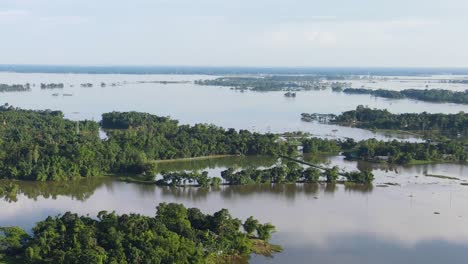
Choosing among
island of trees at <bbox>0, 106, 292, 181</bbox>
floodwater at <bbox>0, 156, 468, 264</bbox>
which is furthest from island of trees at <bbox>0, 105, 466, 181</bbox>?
floodwater at <bbox>0, 156, 468, 264</bbox>

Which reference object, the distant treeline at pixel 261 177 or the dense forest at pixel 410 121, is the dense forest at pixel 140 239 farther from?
the dense forest at pixel 410 121

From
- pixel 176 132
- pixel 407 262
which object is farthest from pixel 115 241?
pixel 176 132

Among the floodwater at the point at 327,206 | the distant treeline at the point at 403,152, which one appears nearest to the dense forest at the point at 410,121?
the distant treeline at the point at 403,152

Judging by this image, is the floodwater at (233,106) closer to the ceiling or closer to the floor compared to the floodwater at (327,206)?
closer to the ceiling

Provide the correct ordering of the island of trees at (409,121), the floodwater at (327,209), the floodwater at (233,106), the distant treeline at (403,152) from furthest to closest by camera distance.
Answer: the floodwater at (233,106)
the island of trees at (409,121)
the distant treeline at (403,152)
the floodwater at (327,209)

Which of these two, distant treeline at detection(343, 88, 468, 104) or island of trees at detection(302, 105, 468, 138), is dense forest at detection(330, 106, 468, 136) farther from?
distant treeline at detection(343, 88, 468, 104)

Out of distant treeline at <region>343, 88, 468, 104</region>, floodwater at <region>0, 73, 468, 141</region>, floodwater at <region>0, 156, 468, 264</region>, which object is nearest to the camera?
floodwater at <region>0, 156, 468, 264</region>
